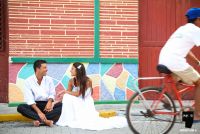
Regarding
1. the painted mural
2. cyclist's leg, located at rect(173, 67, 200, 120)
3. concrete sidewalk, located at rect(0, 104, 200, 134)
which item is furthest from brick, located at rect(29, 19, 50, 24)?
cyclist's leg, located at rect(173, 67, 200, 120)

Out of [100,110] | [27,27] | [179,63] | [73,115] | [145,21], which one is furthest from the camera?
[145,21]

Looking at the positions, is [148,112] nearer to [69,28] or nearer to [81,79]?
[81,79]

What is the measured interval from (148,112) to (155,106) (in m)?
0.13

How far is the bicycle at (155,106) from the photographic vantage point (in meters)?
6.52

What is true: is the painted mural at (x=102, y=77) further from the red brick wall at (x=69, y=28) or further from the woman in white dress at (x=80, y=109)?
the woman in white dress at (x=80, y=109)

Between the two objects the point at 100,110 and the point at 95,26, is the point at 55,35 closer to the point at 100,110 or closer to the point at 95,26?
the point at 95,26

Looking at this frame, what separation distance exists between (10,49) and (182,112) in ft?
14.9

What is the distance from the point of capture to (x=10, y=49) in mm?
9820

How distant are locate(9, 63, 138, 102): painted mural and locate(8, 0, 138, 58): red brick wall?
261mm

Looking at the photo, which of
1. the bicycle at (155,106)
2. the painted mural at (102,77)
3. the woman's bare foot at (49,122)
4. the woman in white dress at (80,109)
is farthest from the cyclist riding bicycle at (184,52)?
the painted mural at (102,77)

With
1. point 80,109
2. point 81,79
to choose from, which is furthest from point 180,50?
point 80,109

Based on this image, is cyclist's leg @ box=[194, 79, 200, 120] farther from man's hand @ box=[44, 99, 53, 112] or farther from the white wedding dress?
man's hand @ box=[44, 99, 53, 112]

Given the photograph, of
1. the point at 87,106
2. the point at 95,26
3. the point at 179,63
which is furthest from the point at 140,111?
the point at 95,26

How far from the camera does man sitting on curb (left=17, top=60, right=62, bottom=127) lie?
7.92 meters
